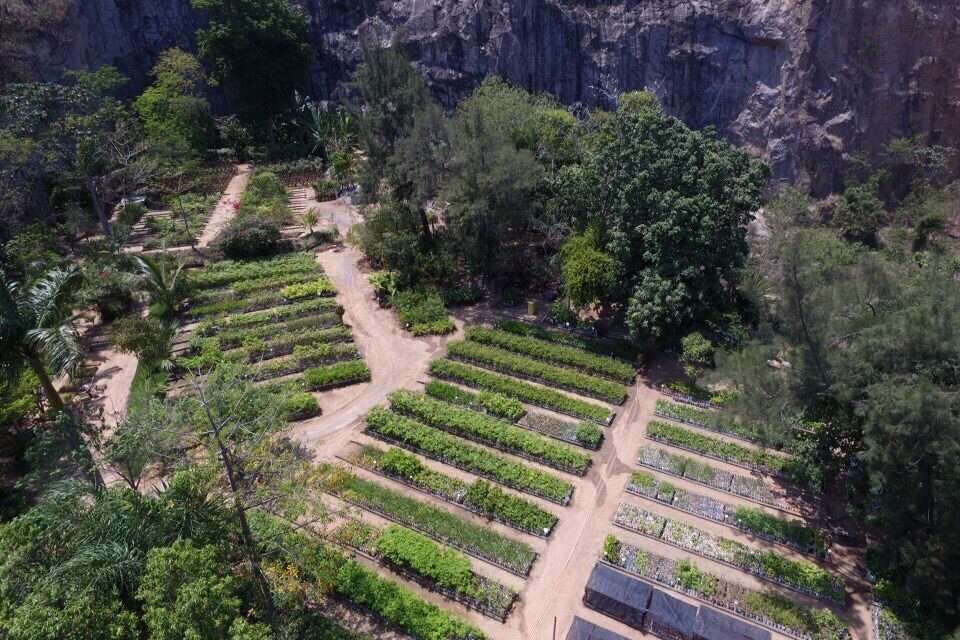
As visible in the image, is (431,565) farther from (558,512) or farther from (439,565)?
(558,512)

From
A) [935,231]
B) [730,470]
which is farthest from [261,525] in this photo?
[935,231]

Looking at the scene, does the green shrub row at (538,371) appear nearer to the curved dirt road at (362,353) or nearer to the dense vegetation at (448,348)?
the dense vegetation at (448,348)

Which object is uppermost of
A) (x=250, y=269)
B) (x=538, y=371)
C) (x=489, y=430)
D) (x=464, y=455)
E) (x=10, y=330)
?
(x=10, y=330)

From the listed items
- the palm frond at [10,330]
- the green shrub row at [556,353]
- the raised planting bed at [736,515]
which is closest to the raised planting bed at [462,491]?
the raised planting bed at [736,515]

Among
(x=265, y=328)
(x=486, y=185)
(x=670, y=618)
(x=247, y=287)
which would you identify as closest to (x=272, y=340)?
(x=265, y=328)

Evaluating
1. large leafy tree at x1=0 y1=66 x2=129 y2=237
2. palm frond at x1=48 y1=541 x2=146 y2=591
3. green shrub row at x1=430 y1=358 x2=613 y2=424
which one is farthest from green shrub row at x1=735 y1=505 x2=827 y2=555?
large leafy tree at x1=0 y1=66 x2=129 y2=237

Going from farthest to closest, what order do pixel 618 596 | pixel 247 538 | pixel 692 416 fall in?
pixel 692 416
pixel 618 596
pixel 247 538

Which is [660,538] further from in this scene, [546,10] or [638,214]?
[546,10]
